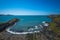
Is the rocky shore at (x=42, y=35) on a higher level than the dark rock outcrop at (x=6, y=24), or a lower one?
lower

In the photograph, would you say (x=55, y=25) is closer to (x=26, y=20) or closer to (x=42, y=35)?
(x=42, y=35)

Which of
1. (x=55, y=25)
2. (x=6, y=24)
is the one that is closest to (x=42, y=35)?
(x=55, y=25)

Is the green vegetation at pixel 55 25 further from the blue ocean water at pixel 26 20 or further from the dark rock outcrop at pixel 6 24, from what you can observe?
the dark rock outcrop at pixel 6 24

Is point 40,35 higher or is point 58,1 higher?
point 58,1

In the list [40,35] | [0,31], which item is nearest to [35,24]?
[40,35]

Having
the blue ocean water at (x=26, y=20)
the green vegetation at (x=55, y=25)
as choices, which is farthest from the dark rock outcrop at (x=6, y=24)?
the green vegetation at (x=55, y=25)

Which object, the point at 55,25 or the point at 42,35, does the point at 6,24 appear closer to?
the point at 42,35

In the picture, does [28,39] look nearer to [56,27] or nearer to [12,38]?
[12,38]

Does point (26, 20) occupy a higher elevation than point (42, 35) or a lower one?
higher

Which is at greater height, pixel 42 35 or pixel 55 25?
pixel 55 25

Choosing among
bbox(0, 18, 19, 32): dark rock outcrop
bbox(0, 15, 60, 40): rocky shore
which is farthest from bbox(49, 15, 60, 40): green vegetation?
bbox(0, 18, 19, 32): dark rock outcrop

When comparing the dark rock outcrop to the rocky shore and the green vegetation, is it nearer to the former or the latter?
the rocky shore
